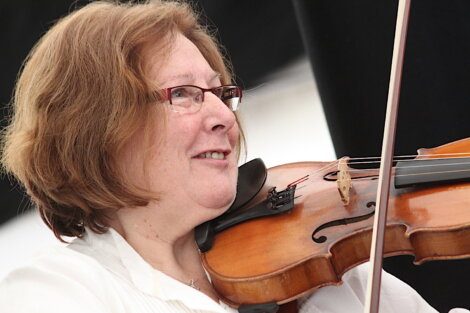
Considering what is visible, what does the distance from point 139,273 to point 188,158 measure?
0.20 m

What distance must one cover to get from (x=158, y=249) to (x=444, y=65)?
2.79 feet

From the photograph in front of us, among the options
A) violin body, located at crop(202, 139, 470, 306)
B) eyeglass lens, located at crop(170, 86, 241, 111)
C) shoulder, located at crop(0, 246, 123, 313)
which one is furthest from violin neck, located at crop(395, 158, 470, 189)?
shoulder, located at crop(0, 246, 123, 313)

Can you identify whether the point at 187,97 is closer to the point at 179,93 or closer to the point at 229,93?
the point at 179,93

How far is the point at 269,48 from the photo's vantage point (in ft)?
6.87

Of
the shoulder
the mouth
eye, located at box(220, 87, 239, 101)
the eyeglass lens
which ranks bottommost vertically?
the shoulder

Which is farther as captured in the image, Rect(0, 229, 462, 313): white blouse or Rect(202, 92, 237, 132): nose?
Rect(202, 92, 237, 132): nose

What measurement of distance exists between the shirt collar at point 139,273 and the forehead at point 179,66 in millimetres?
262

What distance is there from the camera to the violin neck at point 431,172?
1.39m

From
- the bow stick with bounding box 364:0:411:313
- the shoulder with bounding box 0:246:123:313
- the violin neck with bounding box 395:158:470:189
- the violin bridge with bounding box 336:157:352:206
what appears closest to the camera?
the bow stick with bounding box 364:0:411:313

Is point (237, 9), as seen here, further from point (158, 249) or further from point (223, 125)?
point (158, 249)

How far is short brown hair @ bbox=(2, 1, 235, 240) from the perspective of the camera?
145 cm

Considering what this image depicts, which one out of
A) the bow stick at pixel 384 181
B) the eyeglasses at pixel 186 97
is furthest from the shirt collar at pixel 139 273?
the bow stick at pixel 384 181

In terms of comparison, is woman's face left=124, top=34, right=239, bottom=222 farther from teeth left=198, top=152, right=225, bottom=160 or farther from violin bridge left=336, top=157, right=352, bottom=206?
violin bridge left=336, top=157, right=352, bottom=206

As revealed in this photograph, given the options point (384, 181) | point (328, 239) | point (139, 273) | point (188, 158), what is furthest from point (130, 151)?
point (384, 181)
